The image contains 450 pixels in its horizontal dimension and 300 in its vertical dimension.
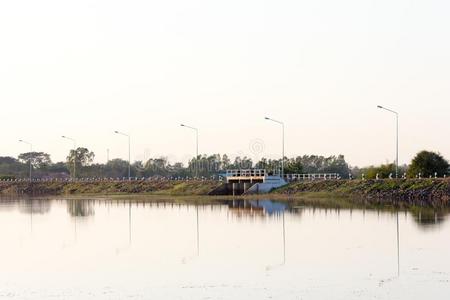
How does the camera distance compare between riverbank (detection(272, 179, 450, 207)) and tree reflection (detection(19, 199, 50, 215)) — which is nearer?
tree reflection (detection(19, 199, 50, 215))

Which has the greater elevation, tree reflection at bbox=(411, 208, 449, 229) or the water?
tree reflection at bbox=(411, 208, 449, 229)

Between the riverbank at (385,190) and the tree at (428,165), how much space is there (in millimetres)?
5388

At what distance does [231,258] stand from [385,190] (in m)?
67.9

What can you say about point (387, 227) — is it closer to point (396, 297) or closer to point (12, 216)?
point (396, 297)

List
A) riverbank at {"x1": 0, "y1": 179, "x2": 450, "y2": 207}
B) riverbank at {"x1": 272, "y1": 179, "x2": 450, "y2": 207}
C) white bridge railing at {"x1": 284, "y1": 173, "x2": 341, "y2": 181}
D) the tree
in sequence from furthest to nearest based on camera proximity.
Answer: white bridge railing at {"x1": 284, "y1": 173, "x2": 341, "y2": 181} → the tree → riverbank at {"x1": 0, "y1": 179, "x2": 450, "y2": 207} → riverbank at {"x1": 272, "y1": 179, "x2": 450, "y2": 207}

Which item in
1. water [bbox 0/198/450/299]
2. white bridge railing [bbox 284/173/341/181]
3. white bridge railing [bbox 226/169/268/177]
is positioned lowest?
water [bbox 0/198/450/299]

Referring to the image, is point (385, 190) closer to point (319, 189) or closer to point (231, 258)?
point (319, 189)

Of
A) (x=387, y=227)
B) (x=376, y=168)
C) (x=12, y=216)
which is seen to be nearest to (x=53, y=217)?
(x=12, y=216)

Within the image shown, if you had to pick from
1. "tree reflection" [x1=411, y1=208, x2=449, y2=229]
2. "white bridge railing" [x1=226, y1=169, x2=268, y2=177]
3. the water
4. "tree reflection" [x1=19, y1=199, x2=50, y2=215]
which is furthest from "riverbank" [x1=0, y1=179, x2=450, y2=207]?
the water

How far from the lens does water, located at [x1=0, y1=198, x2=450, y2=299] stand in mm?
30375

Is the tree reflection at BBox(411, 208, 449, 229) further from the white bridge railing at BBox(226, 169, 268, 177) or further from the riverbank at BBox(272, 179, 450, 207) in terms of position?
the white bridge railing at BBox(226, 169, 268, 177)

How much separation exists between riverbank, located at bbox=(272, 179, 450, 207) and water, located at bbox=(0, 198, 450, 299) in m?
29.7

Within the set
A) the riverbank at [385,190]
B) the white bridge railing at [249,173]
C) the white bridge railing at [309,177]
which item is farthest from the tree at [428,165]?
the white bridge railing at [249,173]

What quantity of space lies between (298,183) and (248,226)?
63.0 m
